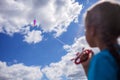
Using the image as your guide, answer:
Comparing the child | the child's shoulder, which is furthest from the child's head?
the child's shoulder

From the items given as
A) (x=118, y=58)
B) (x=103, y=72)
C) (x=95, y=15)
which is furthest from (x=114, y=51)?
(x=95, y=15)

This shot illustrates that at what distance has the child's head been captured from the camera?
3.70 m

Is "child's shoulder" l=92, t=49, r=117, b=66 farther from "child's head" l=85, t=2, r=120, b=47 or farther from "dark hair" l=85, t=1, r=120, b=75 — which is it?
"child's head" l=85, t=2, r=120, b=47

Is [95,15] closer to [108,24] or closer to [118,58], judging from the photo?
[108,24]

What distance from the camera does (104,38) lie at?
371 centimetres

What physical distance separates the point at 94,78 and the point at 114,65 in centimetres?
34

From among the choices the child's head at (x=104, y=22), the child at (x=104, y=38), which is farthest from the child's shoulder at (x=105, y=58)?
the child's head at (x=104, y=22)

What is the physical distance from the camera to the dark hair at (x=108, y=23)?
3686 mm

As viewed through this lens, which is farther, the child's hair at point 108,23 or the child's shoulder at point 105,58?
the child's hair at point 108,23

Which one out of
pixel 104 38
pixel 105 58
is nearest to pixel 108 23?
pixel 104 38

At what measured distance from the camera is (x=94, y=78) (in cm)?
352

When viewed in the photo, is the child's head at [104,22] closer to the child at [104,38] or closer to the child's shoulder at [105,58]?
the child at [104,38]

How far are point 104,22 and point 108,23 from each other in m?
0.06

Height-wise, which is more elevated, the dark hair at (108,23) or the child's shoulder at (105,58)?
the dark hair at (108,23)
